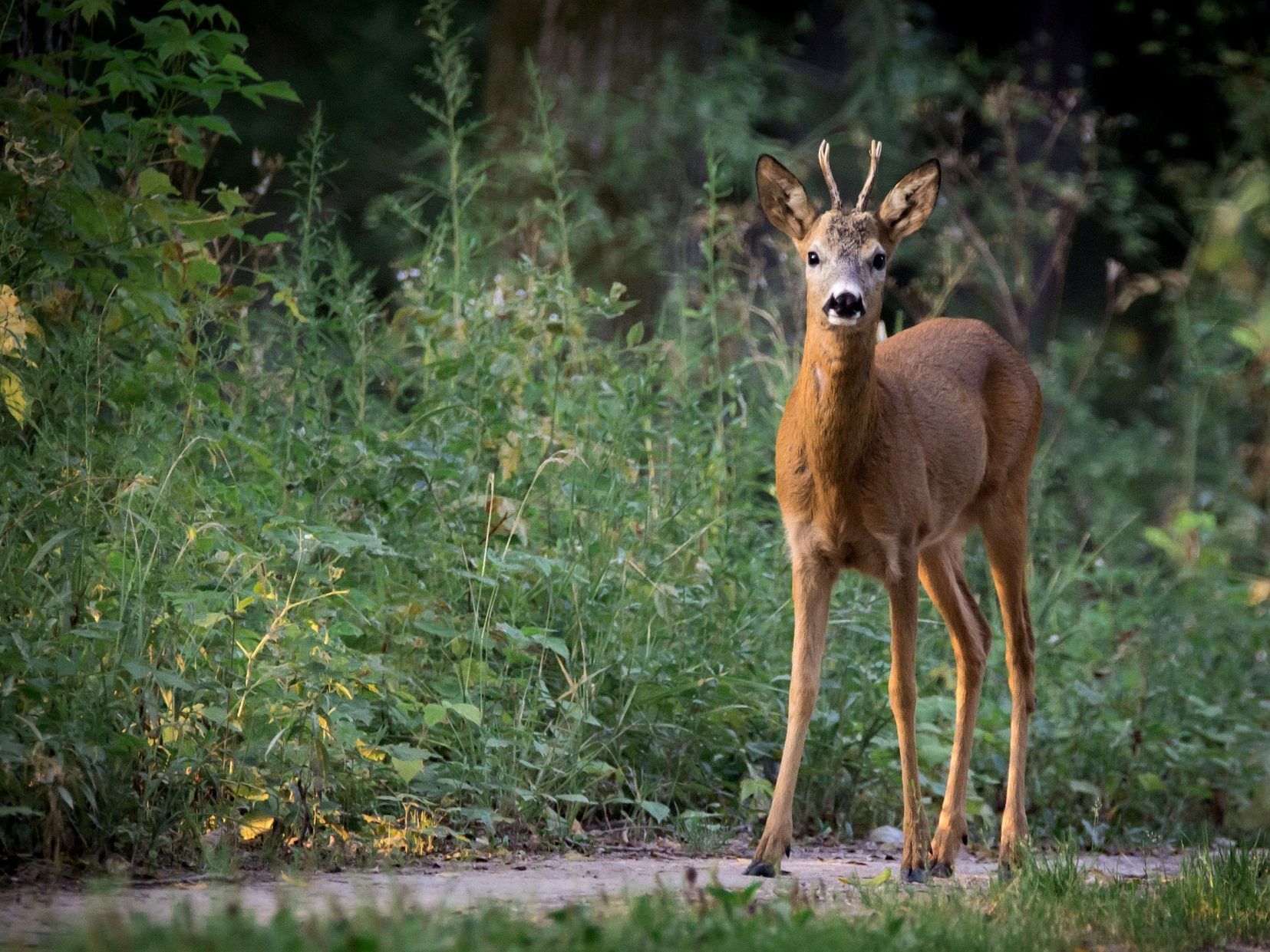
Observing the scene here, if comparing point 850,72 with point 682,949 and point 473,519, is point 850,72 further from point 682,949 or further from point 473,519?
point 682,949

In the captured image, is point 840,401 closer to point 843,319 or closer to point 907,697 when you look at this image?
point 843,319

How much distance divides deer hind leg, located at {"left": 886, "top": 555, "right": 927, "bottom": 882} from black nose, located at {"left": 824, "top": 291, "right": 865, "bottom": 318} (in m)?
0.86

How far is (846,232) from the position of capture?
5.43 meters

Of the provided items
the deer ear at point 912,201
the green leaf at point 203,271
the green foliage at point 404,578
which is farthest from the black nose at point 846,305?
the green leaf at point 203,271

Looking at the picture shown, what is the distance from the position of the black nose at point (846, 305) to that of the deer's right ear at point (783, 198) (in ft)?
2.00

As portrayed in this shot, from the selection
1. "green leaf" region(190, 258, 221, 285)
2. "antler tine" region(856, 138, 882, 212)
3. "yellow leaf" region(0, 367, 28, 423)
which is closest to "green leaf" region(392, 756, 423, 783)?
"yellow leaf" region(0, 367, 28, 423)

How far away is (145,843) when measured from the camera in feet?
14.8

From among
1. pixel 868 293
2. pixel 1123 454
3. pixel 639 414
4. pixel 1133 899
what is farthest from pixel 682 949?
pixel 1123 454

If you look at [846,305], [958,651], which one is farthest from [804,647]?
[846,305]

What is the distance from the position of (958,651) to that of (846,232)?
181cm

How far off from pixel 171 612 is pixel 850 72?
1121 centimetres

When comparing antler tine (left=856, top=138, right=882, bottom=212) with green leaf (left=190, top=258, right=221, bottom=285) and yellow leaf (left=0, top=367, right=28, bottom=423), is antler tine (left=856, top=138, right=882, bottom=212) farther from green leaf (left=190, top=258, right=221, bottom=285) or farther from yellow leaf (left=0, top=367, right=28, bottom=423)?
yellow leaf (left=0, top=367, right=28, bottom=423)

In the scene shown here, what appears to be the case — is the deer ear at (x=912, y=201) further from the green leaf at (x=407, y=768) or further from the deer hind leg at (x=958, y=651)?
the green leaf at (x=407, y=768)

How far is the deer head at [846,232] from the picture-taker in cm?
528
